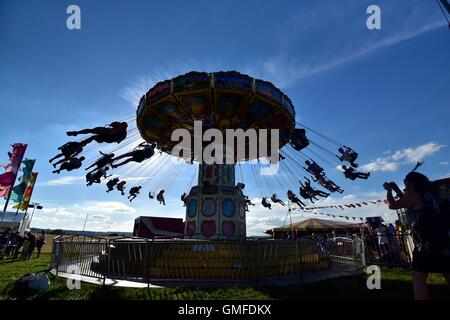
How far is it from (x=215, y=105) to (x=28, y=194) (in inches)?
→ 728

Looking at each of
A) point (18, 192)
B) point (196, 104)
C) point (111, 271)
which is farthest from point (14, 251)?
point (196, 104)

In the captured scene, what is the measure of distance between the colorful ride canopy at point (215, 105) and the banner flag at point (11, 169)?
9445 millimetres

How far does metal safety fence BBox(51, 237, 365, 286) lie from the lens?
696 cm

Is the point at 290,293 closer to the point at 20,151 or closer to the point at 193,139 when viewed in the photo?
the point at 193,139

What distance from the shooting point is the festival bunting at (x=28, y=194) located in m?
20.0

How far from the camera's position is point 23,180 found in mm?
19312

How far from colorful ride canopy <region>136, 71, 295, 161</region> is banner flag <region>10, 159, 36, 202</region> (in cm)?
1187

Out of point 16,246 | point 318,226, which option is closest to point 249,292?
point 16,246

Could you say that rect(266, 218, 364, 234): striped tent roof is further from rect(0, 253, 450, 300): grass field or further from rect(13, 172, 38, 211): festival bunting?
rect(13, 172, 38, 211): festival bunting

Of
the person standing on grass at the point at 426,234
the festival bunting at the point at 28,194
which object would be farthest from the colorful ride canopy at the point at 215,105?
the festival bunting at the point at 28,194

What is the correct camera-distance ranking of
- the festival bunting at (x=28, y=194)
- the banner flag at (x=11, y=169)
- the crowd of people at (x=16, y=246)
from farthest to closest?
the festival bunting at (x=28, y=194) < the banner flag at (x=11, y=169) < the crowd of people at (x=16, y=246)

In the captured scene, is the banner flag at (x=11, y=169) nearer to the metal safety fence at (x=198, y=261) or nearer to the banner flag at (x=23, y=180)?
the banner flag at (x=23, y=180)
